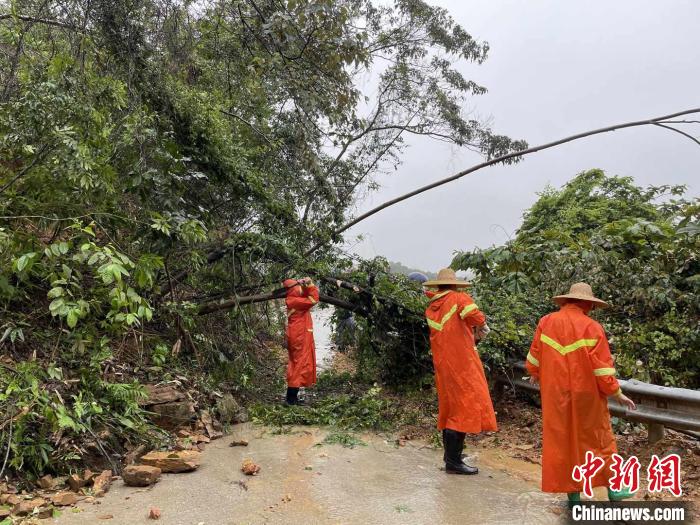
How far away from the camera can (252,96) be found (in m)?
8.43

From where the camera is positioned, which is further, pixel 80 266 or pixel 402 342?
pixel 402 342

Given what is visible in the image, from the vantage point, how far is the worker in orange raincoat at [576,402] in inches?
135

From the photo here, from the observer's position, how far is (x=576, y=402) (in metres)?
3.47

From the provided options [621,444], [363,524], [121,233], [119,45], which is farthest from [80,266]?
[621,444]

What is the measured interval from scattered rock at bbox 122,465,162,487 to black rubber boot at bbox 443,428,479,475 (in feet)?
7.79

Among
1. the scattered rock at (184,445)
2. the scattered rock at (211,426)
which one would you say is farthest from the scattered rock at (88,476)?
the scattered rock at (211,426)

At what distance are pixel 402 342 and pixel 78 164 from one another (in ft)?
15.0

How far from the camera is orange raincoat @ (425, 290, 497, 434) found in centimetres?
446

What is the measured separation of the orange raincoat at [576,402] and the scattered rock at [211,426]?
127 inches

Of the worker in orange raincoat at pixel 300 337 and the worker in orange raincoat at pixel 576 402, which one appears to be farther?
the worker in orange raincoat at pixel 300 337

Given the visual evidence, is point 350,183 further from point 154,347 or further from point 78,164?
point 78,164

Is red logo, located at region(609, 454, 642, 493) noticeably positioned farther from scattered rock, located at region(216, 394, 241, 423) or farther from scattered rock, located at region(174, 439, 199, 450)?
scattered rock, located at region(216, 394, 241, 423)

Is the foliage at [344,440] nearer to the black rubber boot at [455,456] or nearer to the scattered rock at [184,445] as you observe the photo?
the black rubber boot at [455,456]

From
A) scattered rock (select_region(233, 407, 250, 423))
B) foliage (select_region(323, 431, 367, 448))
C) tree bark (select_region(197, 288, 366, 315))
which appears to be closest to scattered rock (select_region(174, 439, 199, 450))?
scattered rock (select_region(233, 407, 250, 423))
